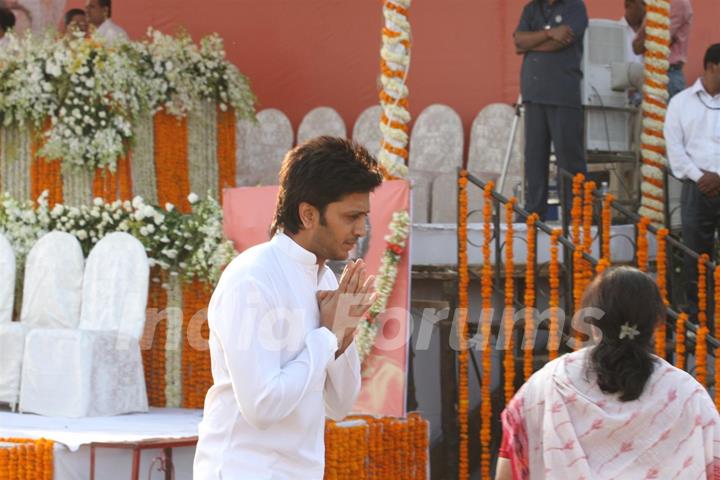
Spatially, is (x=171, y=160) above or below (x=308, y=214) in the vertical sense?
above

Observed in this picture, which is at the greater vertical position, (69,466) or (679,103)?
(679,103)

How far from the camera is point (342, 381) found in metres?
3.12

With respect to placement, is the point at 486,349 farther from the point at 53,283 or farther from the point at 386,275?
the point at 53,283

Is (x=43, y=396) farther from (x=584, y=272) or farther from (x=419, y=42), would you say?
(x=419, y=42)

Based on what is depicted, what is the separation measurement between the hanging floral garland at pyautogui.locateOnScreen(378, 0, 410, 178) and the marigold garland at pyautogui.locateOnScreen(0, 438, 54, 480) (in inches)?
94.8

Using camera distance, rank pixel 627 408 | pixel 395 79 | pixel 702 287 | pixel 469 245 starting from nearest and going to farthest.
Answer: pixel 627 408, pixel 702 287, pixel 395 79, pixel 469 245

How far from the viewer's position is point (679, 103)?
7.68 m

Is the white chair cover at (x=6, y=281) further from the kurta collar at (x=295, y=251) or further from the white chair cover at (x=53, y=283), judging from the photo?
the kurta collar at (x=295, y=251)

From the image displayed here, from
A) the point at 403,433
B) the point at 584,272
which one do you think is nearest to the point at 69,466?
the point at 403,433

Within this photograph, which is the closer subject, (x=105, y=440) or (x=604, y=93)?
(x=105, y=440)

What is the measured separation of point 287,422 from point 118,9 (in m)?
8.46

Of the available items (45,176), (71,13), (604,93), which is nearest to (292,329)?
(45,176)

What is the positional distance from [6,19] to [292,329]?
7.91m

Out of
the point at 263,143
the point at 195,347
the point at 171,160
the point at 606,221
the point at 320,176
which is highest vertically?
the point at 263,143
